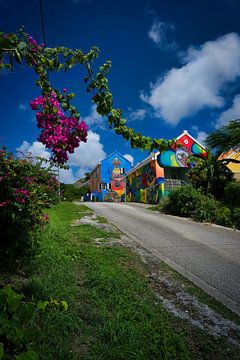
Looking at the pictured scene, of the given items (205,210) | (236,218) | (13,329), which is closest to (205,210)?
(205,210)

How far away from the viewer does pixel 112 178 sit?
36406 mm

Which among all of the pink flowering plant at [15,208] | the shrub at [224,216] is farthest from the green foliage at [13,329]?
the shrub at [224,216]

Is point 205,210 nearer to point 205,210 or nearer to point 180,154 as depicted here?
point 205,210

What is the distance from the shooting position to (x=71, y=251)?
4398 mm

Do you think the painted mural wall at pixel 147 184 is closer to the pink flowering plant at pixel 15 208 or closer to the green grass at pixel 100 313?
the green grass at pixel 100 313

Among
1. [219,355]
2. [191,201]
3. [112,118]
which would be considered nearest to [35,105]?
[112,118]

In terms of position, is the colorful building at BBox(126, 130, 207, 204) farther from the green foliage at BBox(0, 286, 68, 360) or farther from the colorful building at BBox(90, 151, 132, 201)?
the green foliage at BBox(0, 286, 68, 360)

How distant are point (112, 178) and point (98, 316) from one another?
1342 inches

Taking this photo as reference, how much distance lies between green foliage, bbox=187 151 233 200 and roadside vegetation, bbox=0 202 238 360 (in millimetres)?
9758

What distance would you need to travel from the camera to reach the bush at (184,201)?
433 inches

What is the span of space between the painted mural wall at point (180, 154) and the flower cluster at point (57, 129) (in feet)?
58.5

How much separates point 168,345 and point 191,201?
382 inches

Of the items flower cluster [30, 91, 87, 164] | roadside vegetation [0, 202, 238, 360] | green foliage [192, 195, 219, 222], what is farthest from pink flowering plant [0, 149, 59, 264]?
green foliage [192, 195, 219, 222]

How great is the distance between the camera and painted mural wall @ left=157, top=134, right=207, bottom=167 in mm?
19906
